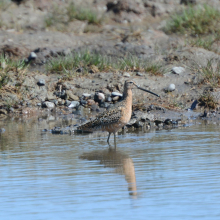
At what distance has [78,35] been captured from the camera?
18953mm

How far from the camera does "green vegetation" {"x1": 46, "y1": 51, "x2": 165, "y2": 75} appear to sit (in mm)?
14703

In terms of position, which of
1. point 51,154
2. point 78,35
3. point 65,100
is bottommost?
point 51,154

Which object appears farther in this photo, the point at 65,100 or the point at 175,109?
the point at 65,100

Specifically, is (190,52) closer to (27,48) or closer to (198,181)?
(27,48)

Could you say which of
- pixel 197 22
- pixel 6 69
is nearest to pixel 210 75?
pixel 197 22

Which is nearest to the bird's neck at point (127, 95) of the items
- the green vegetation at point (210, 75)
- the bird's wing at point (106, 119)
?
the bird's wing at point (106, 119)

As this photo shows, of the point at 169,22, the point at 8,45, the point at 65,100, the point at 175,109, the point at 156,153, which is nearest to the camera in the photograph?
the point at 156,153

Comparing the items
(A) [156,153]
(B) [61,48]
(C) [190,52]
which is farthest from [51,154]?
(B) [61,48]

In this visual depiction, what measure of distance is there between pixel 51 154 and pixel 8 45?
390 inches

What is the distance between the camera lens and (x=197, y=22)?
17781 millimetres

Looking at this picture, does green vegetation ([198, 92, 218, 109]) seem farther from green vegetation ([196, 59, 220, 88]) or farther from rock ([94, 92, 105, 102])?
rock ([94, 92, 105, 102])

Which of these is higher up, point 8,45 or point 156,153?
point 8,45

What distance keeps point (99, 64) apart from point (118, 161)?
7.68 meters

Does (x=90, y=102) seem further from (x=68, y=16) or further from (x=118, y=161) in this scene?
(x=68, y=16)
